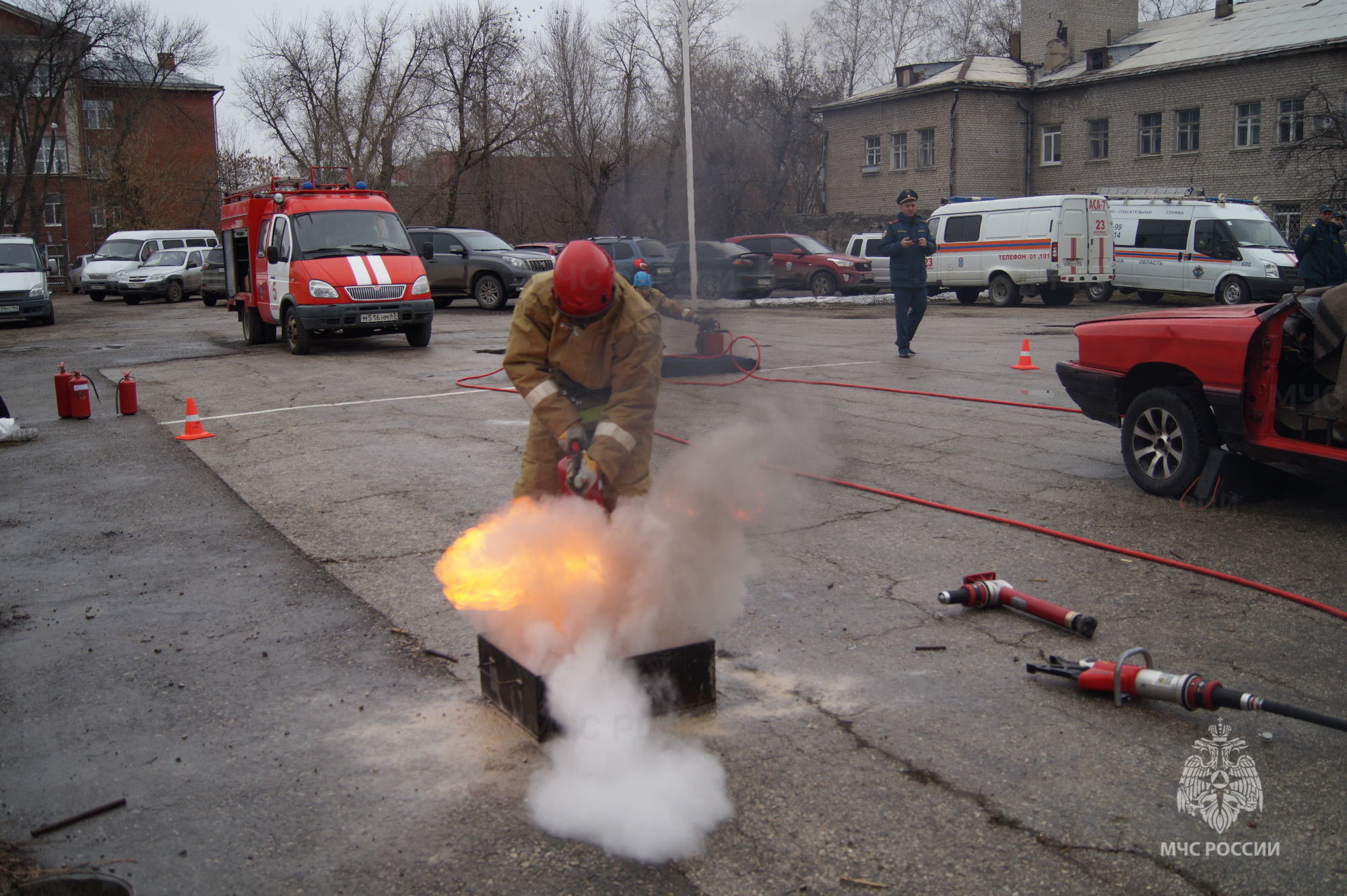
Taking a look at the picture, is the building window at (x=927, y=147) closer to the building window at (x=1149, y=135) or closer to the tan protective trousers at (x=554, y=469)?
the building window at (x=1149, y=135)

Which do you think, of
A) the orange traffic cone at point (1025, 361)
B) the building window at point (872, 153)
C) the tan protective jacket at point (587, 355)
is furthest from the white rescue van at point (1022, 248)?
the tan protective jacket at point (587, 355)

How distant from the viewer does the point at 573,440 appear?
3.73 m

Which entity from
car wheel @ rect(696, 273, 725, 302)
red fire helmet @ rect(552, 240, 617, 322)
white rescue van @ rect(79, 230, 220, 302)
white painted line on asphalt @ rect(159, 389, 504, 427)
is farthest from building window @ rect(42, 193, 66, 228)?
red fire helmet @ rect(552, 240, 617, 322)

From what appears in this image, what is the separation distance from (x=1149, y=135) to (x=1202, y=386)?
119 feet

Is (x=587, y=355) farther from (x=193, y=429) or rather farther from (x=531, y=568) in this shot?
(x=193, y=429)

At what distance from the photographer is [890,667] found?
4035 mm

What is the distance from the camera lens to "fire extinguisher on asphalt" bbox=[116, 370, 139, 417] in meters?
10.4

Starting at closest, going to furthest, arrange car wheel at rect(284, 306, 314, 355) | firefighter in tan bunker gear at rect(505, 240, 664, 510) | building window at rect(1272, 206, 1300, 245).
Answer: firefighter in tan bunker gear at rect(505, 240, 664, 510)
car wheel at rect(284, 306, 314, 355)
building window at rect(1272, 206, 1300, 245)

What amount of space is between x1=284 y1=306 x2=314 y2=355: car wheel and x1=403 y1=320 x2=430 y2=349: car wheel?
57.3 inches

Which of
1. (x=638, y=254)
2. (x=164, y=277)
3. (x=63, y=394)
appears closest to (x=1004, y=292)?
(x=638, y=254)

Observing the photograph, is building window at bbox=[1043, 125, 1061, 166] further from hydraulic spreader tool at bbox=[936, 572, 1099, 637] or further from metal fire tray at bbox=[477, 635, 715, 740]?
metal fire tray at bbox=[477, 635, 715, 740]

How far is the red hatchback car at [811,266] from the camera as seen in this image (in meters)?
26.5

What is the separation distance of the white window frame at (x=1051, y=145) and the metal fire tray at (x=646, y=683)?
41.7 metres

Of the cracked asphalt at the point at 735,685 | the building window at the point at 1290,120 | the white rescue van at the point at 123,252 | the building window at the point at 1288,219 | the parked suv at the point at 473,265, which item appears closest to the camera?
the cracked asphalt at the point at 735,685
